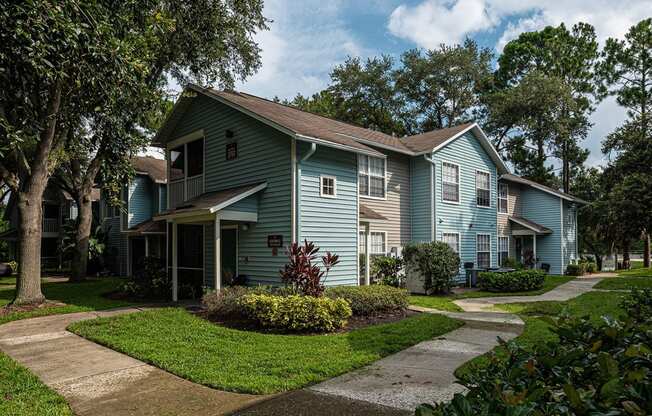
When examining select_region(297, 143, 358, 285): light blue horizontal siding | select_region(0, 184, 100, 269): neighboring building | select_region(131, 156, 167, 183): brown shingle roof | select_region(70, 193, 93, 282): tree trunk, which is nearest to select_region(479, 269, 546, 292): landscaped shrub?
select_region(297, 143, 358, 285): light blue horizontal siding

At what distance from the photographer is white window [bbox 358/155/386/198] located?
15906 mm

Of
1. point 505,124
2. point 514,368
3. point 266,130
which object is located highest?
point 505,124

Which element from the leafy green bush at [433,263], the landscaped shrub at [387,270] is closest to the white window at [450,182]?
the leafy green bush at [433,263]

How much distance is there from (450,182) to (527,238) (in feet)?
32.7

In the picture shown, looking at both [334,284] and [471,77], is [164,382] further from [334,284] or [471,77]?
[471,77]

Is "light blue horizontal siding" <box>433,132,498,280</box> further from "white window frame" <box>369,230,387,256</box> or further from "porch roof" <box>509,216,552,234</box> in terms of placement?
"porch roof" <box>509,216,552,234</box>

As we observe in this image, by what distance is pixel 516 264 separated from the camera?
2166 centimetres

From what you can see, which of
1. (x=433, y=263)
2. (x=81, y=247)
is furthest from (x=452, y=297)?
(x=81, y=247)

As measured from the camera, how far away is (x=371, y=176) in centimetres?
1630

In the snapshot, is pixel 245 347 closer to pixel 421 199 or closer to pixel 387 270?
Result: pixel 387 270

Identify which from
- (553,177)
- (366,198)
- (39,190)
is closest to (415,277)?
(366,198)

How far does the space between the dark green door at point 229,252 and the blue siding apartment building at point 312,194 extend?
5cm

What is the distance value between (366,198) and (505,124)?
22.5 m

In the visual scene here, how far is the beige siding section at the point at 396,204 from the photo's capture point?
Result: 1675 cm
